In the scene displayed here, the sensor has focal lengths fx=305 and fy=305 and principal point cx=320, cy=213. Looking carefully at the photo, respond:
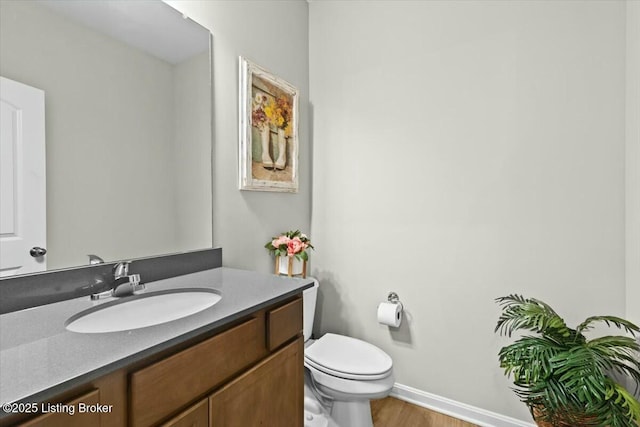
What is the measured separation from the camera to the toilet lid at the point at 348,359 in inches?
56.1

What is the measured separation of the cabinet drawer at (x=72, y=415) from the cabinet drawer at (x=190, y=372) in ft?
0.23

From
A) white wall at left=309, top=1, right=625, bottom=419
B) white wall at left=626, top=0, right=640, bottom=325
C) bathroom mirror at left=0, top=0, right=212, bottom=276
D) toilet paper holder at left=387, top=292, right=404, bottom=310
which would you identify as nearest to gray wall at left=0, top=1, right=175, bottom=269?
bathroom mirror at left=0, top=0, right=212, bottom=276

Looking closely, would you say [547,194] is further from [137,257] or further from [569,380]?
[137,257]

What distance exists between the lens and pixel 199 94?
4.72 ft

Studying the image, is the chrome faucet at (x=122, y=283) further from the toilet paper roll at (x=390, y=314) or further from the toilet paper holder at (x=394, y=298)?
the toilet paper holder at (x=394, y=298)

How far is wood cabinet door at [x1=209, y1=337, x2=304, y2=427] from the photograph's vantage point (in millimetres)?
843

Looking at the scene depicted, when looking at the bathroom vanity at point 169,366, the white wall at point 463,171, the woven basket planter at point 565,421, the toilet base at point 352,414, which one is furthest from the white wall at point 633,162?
the bathroom vanity at point 169,366

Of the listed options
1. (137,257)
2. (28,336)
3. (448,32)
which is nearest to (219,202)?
(137,257)

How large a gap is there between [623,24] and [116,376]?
2.25 meters

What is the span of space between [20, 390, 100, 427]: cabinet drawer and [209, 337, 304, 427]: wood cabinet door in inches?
11.4

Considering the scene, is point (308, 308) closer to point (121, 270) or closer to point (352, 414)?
point (352, 414)

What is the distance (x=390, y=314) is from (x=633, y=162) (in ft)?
4.32

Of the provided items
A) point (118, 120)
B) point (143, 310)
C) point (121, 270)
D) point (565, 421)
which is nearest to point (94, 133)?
point (118, 120)

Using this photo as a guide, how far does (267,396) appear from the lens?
3.25 feet
